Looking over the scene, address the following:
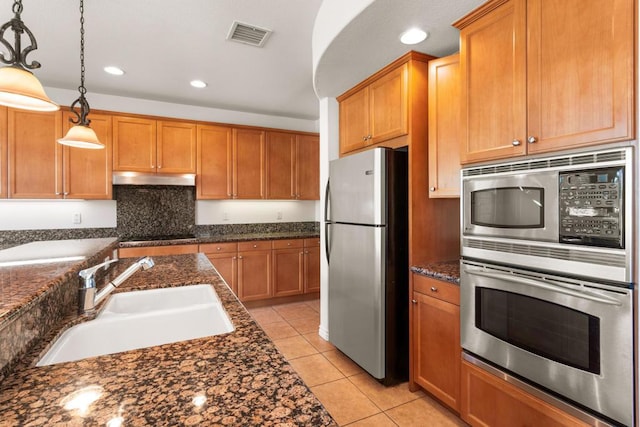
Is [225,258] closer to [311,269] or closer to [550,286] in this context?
[311,269]

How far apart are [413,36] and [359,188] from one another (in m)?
1.05

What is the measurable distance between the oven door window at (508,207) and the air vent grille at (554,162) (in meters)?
0.10

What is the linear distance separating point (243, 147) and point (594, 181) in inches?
149

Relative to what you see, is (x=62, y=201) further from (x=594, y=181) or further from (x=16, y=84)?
(x=594, y=181)

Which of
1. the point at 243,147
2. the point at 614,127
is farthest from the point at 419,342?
the point at 243,147

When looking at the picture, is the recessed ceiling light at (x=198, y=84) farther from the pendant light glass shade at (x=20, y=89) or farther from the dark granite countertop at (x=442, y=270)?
the dark granite countertop at (x=442, y=270)

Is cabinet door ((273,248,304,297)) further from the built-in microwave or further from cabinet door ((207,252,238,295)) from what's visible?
the built-in microwave

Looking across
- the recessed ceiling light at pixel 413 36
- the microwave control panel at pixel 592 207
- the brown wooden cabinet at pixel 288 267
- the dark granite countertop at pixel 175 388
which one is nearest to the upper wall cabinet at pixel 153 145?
the brown wooden cabinet at pixel 288 267

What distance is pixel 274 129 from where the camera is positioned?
443cm

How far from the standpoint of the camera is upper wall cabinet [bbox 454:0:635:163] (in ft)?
3.85

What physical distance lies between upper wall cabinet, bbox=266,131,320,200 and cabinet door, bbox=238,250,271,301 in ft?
2.85

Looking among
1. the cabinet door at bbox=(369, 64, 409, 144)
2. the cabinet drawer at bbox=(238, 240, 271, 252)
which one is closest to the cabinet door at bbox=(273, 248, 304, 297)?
the cabinet drawer at bbox=(238, 240, 271, 252)

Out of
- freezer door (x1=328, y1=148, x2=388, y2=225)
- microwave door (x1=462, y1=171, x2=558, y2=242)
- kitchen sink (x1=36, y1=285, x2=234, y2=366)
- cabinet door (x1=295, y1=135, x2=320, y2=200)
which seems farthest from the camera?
cabinet door (x1=295, y1=135, x2=320, y2=200)

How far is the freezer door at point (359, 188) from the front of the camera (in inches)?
87.4
